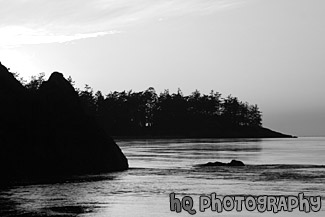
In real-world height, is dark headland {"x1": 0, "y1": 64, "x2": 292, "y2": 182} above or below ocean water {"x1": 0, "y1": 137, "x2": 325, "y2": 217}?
above

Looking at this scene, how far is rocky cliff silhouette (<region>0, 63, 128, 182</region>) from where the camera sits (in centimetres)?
4456

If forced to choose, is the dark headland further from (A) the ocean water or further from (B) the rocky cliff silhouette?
(A) the ocean water

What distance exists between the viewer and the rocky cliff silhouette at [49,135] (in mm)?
44562

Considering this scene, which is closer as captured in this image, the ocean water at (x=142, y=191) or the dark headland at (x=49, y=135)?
the ocean water at (x=142, y=191)

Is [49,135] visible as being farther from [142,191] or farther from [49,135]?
[142,191]

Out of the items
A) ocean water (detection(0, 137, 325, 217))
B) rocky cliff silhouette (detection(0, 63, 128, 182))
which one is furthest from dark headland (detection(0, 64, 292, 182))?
ocean water (detection(0, 137, 325, 217))

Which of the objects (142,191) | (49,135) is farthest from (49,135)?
(142,191)

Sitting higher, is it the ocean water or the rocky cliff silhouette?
the rocky cliff silhouette

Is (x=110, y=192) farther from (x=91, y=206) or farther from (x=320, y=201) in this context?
(x=320, y=201)

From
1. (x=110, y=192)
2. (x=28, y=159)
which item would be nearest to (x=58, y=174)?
(x=28, y=159)

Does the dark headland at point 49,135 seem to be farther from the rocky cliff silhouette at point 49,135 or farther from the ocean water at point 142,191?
the ocean water at point 142,191

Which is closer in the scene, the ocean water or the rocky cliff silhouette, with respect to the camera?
the ocean water

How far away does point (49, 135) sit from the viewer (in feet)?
159

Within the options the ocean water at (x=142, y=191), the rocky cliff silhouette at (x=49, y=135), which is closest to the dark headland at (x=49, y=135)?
the rocky cliff silhouette at (x=49, y=135)
